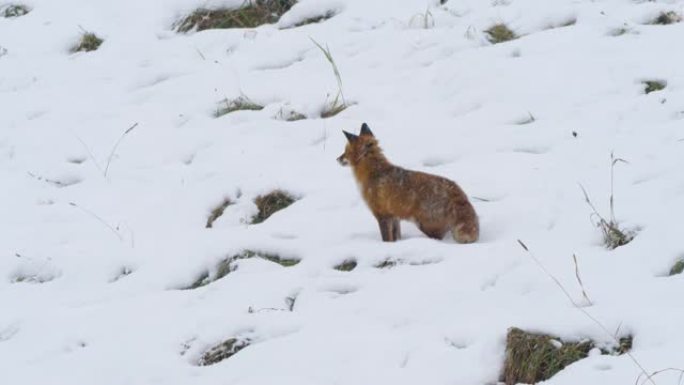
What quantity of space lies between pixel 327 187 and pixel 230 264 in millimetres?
1394

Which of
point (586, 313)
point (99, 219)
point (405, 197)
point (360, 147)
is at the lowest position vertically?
point (99, 219)

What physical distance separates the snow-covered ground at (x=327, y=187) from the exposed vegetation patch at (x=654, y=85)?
3.8 inches

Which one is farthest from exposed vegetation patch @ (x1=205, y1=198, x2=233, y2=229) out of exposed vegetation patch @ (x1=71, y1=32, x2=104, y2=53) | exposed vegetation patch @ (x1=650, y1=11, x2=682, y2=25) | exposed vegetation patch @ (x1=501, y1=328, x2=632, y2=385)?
exposed vegetation patch @ (x1=650, y1=11, x2=682, y2=25)

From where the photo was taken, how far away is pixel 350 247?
251 inches

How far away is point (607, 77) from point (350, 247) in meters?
3.44

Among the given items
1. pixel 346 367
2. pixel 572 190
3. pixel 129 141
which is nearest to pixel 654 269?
pixel 572 190

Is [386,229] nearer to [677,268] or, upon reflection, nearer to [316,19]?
[677,268]

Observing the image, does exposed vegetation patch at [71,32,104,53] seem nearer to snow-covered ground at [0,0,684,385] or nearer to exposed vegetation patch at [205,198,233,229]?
snow-covered ground at [0,0,684,385]

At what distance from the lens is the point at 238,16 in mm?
11367

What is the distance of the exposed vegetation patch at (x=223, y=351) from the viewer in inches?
213


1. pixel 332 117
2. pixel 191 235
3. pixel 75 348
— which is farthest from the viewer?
pixel 332 117

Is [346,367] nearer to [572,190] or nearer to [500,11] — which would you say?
[572,190]

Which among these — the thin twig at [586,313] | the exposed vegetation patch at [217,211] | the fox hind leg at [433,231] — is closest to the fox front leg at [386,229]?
the fox hind leg at [433,231]

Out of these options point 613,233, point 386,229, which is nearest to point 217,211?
point 386,229
